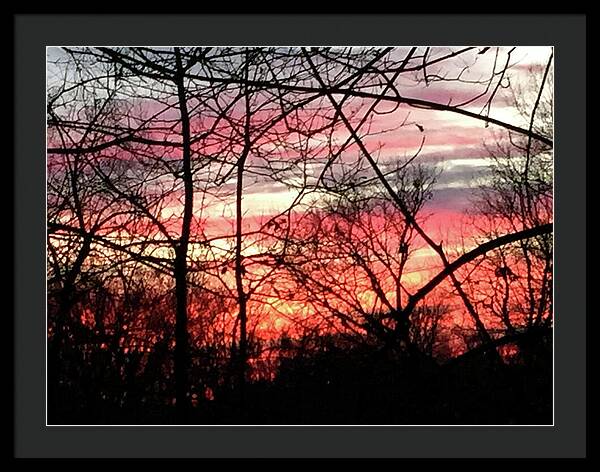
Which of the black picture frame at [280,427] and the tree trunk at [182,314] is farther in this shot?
the tree trunk at [182,314]

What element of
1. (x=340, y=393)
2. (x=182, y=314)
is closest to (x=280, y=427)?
(x=340, y=393)

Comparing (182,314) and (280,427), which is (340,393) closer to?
(280,427)

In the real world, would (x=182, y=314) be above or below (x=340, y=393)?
above

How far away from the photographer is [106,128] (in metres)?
2.74

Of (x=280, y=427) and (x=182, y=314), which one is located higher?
(x=182, y=314)

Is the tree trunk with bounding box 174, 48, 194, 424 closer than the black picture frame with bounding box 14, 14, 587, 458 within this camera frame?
No
